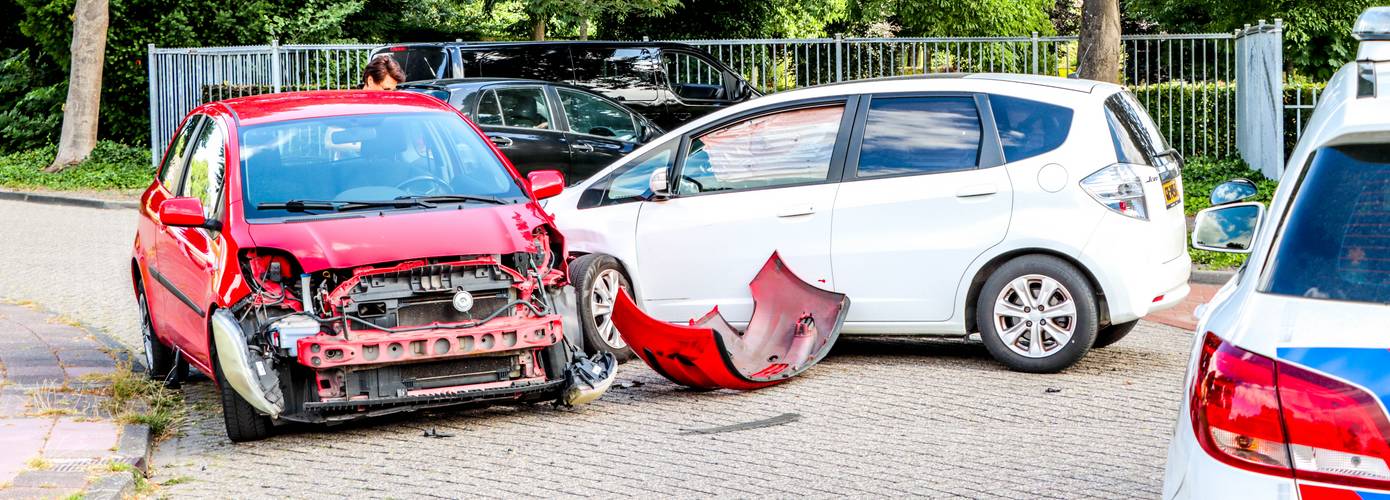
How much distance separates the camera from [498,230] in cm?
716

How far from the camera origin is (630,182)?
30.4ft

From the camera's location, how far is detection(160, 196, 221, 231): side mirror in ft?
23.5

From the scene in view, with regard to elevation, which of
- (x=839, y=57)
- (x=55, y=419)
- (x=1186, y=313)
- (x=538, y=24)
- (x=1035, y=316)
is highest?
(x=538, y=24)

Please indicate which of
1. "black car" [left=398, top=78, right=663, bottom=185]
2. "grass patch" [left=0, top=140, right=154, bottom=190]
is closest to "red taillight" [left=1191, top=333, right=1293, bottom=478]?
"black car" [left=398, top=78, right=663, bottom=185]

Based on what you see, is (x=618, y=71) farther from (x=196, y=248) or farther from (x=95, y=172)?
(x=196, y=248)

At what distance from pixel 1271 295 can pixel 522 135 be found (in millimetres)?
11954

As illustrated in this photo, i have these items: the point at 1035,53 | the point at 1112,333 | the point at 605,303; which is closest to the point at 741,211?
the point at 605,303

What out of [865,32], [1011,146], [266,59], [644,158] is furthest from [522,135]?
[865,32]

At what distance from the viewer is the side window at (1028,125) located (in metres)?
8.26

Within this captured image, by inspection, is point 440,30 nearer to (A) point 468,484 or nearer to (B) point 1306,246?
(A) point 468,484

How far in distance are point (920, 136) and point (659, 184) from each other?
59.2 inches

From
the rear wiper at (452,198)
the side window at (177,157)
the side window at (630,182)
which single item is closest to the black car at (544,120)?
the side window at (630,182)

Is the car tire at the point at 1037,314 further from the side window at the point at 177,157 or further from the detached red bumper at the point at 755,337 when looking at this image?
the side window at the point at 177,157

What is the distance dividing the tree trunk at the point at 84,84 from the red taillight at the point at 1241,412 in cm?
2489
